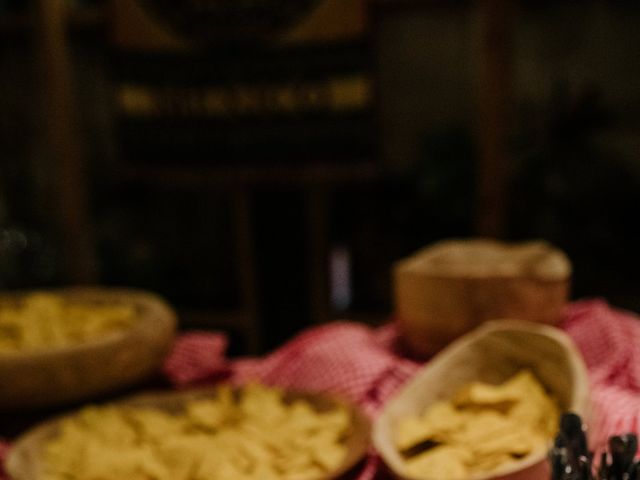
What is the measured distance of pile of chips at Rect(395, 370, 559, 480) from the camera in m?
1.10

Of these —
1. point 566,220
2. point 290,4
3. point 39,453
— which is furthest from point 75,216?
point 566,220

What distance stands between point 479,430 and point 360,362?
1.72 feet

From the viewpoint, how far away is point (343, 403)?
146 cm

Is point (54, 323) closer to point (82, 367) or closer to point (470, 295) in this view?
point (82, 367)

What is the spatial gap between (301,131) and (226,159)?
1.13 feet

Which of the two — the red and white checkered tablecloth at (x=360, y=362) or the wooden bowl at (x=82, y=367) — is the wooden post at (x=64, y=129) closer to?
the red and white checkered tablecloth at (x=360, y=362)

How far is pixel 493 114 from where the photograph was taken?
7.07 feet

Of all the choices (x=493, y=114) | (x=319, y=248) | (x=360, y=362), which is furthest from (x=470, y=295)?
(x=319, y=248)

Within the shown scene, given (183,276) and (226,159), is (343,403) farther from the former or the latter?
(183,276)

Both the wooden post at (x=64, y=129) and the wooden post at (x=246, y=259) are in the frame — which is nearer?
the wooden post at (x=64, y=129)

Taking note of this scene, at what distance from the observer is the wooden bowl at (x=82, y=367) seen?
1.51m

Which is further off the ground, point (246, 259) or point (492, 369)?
point (492, 369)

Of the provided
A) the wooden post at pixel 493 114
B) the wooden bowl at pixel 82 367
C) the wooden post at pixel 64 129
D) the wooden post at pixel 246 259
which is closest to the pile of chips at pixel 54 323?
the wooden bowl at pixel 82 367

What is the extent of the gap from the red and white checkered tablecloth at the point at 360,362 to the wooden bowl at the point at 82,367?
0.37 feet
